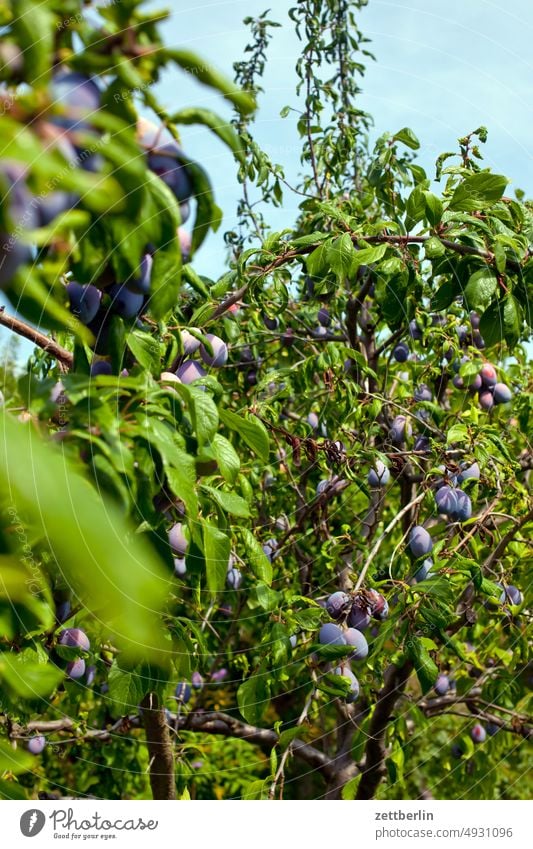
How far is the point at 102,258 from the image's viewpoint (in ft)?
1.49

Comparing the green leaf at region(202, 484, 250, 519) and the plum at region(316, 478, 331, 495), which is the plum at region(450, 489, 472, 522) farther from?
the green leaf at region(202, 484, 250, 519)

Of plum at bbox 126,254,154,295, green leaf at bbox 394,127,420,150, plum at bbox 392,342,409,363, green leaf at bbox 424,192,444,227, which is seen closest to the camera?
plum at bbox 126,254,154,295

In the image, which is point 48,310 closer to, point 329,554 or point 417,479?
point 329,554

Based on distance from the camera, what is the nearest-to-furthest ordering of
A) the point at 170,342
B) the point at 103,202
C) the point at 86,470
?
the point at 103,202
the point at 86,470
the point at 170,342

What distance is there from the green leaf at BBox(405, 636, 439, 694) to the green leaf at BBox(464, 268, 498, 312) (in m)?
0.39

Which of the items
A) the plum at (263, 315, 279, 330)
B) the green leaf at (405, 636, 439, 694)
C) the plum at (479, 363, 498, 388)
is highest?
the plum at (263, 315, 279, 330)

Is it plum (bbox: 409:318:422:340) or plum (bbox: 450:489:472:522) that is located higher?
plum (bbox: 409:318:422:340)

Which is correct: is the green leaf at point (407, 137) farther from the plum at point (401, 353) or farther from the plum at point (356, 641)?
the plum at point (356, 641)

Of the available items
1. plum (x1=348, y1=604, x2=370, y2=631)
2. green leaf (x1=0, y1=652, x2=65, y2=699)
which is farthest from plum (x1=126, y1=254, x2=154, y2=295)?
plum (x1=348, y1=604, x2=370, y2=631)

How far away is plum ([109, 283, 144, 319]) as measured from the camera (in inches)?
20.7

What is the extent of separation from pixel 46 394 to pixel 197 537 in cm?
25
